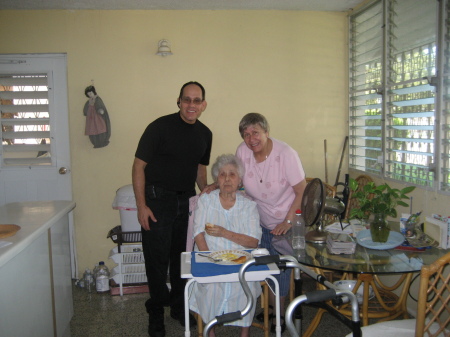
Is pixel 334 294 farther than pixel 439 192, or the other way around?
pixel 439 192

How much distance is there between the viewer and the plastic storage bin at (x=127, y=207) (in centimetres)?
333

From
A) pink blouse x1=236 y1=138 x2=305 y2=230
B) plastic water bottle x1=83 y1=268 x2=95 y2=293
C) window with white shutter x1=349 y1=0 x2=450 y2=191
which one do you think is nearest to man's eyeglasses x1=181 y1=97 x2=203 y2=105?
pink blouse x1=236 y1=138 x2=305 y2=230

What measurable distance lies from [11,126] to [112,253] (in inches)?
58.0

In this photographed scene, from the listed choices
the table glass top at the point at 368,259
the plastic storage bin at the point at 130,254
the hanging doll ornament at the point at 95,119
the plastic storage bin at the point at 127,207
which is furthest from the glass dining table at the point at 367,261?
the hanging doll ornament at the point at 95,119

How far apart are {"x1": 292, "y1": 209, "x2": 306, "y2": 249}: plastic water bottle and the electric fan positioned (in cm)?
4

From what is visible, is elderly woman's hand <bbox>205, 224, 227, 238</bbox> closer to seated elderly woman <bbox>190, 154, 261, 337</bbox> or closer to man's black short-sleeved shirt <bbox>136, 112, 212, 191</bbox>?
seated elderly woman <bbox>190, 154, 261, 337</bbox>

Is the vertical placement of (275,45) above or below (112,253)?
above

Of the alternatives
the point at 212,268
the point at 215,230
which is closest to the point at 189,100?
the point at 215,230

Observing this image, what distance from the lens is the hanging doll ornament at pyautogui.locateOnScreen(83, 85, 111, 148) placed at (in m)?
3.51

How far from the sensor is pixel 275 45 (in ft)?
12.2

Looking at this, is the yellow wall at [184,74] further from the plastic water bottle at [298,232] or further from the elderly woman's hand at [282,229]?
the plastic water bottle at [298,232]

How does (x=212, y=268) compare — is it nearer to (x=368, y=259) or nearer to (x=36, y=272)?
(x=368, y=259)

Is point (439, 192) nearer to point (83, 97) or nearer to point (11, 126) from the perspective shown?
point (83, 97)

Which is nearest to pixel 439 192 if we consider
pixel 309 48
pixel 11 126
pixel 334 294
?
pixel 334 294
